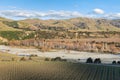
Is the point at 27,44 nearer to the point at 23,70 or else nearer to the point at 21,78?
the point at 23,70

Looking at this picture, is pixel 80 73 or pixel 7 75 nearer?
pixel 7 75

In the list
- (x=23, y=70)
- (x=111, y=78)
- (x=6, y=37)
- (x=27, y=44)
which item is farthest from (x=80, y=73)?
(x=6, y=37)

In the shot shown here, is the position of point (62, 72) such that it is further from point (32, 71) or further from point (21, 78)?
point (21, 78)

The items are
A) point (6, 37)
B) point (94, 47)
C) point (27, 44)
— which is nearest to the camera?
point (94, 47)

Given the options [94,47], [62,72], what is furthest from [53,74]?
[94,47]

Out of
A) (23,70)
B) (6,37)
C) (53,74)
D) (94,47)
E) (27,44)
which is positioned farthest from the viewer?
(6,37)

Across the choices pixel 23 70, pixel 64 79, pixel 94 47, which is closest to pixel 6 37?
pixel 94 47

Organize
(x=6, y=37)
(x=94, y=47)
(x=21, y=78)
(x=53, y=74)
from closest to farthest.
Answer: (x=21, y=78) → (x=53, y=74) → (x=94, y=47) → (x=6, y=37)

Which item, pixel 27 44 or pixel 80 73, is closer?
pixel 80 73

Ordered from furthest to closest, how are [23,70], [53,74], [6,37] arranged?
[6,37], [23,70], [53,74]
